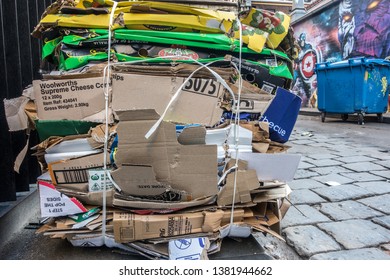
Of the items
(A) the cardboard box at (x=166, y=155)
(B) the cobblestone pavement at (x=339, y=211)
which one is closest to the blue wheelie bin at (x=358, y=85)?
(B) the cobblestone pavement at (x=339, y=211)

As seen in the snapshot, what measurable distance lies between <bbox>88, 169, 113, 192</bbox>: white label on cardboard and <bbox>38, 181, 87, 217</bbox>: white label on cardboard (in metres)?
0.09

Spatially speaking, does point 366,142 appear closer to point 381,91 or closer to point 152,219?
point 381,91

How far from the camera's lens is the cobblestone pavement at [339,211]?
169 centimetres

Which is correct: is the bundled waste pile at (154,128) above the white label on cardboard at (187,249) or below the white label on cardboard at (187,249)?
above

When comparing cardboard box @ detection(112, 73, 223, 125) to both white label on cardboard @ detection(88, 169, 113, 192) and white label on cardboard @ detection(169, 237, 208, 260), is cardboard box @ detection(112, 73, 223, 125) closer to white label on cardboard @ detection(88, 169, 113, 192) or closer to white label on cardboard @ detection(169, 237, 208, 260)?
white label on cardboard @ detection(88, 169, 113, 192)

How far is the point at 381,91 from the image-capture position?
729 centimetres

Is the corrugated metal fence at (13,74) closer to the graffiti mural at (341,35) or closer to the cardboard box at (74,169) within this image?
the cardboard box at (74,169)

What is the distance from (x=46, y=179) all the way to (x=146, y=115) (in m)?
0.61

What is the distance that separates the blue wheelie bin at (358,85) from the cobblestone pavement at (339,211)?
362 centimetres

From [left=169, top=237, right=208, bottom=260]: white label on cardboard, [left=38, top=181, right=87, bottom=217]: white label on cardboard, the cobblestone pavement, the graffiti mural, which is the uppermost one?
the graffiti mural

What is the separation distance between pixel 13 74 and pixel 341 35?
502 inches

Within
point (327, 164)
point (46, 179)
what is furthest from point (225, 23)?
point (327, 164)

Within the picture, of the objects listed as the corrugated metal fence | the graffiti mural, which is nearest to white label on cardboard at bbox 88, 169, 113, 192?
the corrugated metal fence

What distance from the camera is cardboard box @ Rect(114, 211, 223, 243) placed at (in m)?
1.40
